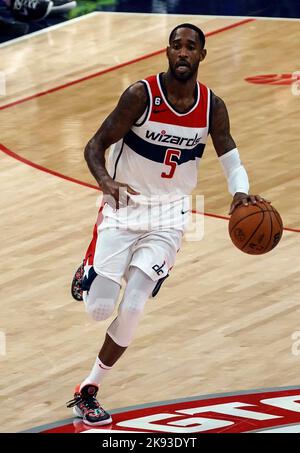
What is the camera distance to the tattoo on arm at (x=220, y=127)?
9141 mm

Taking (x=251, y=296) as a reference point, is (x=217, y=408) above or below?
below

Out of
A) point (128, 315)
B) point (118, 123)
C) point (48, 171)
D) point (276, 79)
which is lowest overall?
point (128, 315)

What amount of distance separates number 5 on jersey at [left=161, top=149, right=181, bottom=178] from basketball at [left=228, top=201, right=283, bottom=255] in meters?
0.48

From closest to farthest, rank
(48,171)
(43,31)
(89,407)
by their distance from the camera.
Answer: (89,407)
(48,171)
(43,31)

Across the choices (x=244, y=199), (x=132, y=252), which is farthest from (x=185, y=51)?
(x=132, y=252)

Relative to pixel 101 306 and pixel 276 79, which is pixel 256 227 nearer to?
pixel 101 306

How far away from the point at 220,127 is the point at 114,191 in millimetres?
919

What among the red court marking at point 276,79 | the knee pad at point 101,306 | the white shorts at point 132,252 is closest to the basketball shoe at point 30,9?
the red court marking at point 276,79

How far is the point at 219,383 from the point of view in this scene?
9555 millimetres

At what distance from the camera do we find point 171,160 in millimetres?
9094
